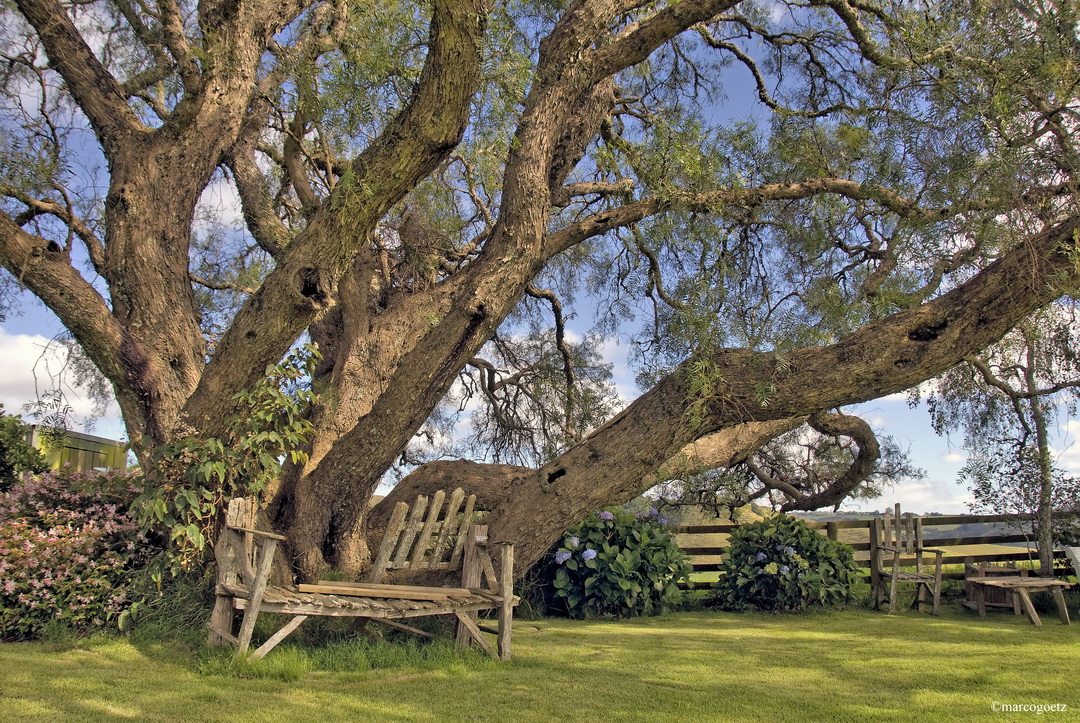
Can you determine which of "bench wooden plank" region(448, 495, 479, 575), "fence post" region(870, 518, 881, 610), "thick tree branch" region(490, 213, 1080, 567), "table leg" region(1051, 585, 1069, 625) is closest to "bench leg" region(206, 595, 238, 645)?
"bench wooden plank" region(448, 495, 479, 575)

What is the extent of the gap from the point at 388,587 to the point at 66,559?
2468 mm

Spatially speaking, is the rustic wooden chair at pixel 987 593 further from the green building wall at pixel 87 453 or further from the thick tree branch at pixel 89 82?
the green building wall at pixel 87 453

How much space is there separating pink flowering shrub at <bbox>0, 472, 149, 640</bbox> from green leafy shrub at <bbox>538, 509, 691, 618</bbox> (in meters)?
4.23

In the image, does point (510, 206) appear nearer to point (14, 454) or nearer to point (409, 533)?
point (409, 533)

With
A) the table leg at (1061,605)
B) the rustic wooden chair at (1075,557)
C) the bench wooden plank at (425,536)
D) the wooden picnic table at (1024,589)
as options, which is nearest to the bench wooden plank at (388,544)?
the bench wooden plank at (425,536)

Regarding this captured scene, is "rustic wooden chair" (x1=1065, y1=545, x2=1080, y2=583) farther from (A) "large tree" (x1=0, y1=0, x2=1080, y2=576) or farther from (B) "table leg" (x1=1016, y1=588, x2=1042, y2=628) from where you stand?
(A) "large tree" (x1=0, y1=0, x2=1080, y2=576)

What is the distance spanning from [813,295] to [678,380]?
6.60 ft

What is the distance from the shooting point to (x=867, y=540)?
995 cm

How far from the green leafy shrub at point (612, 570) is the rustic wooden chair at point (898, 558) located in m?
2.58

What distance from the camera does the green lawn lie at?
3793 mm

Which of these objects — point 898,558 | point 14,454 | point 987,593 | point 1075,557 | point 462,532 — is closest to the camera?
point 462,532

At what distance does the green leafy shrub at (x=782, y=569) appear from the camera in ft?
27.8

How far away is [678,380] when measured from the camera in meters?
6.07

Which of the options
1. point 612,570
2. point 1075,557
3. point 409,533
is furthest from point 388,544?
point 1075,557
